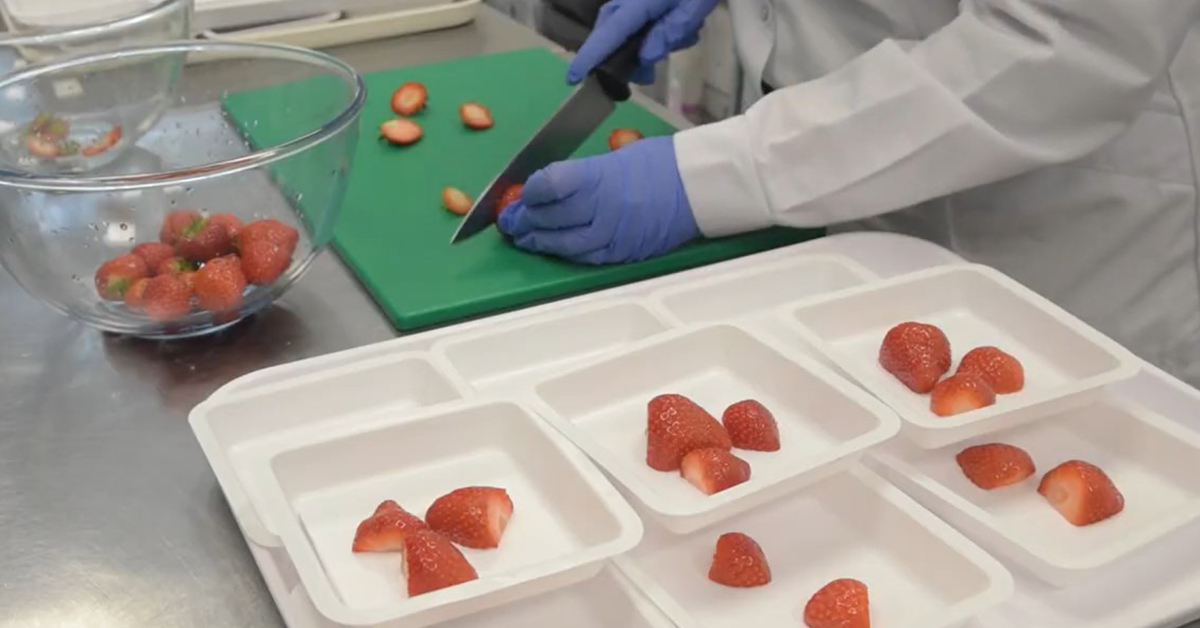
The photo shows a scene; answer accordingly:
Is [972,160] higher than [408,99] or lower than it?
higher

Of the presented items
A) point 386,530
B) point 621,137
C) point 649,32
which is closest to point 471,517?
point 386,530

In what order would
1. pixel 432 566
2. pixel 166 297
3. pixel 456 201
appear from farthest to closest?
pixel 456 201 < pixel 166 297 < pixel 432 566

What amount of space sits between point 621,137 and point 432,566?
717mm

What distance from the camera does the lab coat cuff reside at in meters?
1.09

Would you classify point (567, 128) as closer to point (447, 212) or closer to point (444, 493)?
point (447, 212)

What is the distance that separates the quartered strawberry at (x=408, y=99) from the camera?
1.33m

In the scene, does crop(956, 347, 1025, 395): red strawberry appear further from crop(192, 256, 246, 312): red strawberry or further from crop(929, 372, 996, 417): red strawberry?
crop(192, 256, 246, 312): red strawberry

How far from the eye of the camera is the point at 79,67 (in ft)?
3.62

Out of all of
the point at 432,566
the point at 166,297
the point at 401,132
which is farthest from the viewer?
the point at 401,132

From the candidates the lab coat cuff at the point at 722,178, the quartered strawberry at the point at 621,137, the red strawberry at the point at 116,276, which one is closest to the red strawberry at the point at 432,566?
the red strawberry at the point at 116,276

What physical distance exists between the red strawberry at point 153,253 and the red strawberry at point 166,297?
0.03 m

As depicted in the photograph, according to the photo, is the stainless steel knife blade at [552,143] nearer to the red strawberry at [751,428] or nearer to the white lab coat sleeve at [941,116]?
the white lab coat sleeve at [941,116]

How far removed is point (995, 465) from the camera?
2.52 feet

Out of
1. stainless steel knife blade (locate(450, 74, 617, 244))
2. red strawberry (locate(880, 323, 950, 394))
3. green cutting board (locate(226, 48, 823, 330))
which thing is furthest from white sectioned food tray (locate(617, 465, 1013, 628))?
stainless steel knife blade (locate(450, 74, 617, 244))
